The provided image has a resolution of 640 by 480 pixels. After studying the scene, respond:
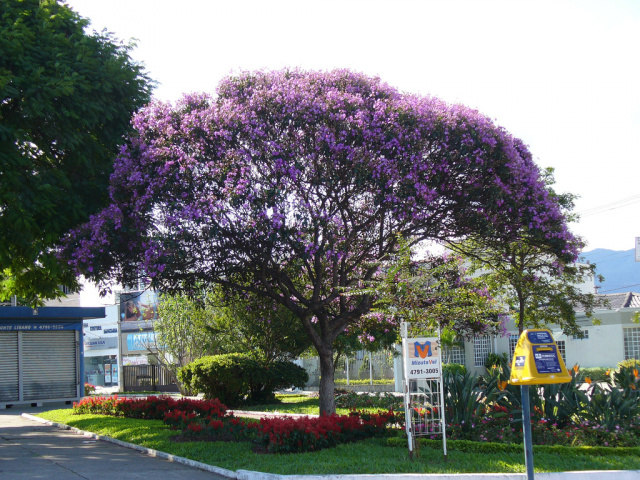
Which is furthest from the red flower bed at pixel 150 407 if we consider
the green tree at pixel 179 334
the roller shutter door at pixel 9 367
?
the green tree at pixel 179 334

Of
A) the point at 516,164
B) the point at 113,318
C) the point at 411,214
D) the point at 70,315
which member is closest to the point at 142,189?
the point at 411,214

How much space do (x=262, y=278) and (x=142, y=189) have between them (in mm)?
2978

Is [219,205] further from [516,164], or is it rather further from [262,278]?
[516,164]

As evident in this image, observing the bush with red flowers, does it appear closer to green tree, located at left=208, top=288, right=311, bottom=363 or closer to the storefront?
green tree, located at left=208, top=288, right=311, bottom=363

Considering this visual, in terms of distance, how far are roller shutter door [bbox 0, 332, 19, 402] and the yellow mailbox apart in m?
22.3

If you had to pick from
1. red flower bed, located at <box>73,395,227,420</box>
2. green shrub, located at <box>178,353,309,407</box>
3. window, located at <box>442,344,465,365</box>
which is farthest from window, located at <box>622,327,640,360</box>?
red flower bed, located at <box>73,395,227,420</box>

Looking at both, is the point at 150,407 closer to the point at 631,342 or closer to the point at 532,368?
the point at 532,368

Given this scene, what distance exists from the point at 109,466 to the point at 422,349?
5313mm

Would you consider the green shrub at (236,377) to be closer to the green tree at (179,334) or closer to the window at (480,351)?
the green tree at (179,334)

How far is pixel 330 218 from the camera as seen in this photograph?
11.7 metres

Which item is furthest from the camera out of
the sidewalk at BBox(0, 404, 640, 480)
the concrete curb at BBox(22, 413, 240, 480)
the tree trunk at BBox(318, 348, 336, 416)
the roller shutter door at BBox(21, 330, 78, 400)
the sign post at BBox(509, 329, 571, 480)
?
the roller shutter door at BBox(21, 330, 78, 400)

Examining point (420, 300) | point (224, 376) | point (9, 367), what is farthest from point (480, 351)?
point (420, 300)

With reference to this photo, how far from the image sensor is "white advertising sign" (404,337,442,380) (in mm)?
9391

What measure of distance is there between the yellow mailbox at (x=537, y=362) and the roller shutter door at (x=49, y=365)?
73.2 feet
